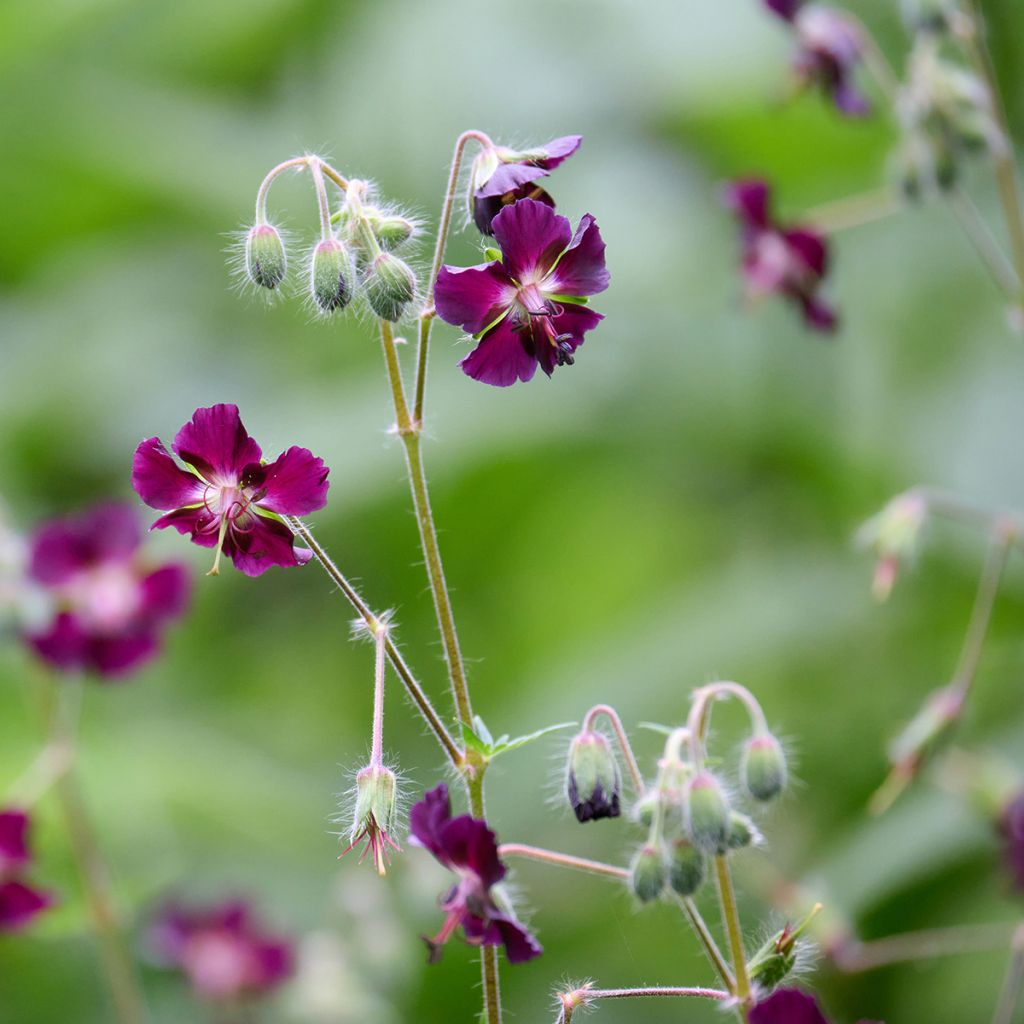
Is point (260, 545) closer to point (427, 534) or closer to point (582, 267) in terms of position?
point (427, 534)

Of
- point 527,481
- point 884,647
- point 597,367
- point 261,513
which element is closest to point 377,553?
point 527,481

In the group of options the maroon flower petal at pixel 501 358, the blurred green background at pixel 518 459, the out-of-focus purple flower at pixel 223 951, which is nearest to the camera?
the maroon flower petal at pixel 501 358

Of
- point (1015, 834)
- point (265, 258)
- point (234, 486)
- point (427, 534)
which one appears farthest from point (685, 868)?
point (1015, 834)

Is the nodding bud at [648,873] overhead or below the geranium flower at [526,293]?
below

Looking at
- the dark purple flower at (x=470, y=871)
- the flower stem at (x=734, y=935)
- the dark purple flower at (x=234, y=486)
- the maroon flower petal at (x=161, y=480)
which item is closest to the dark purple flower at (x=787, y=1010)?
the flower stem at (x=734, y=935)

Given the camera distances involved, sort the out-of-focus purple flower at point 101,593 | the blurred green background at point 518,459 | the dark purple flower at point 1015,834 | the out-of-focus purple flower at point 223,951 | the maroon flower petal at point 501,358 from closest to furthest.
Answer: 1. the maroon flower petal at point 501,358
2. the dark purple flower at point 1015,834
3. the out-of-focus purple flower at point 101,593
4. the out-of-focus purple flower at point 223,951
5. the blurred green background at point 518,459

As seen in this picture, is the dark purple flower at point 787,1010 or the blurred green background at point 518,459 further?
the blurred green background at point 518,459

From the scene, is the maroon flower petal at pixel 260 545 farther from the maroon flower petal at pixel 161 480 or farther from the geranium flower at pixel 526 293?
the geranium flower at pixel 526 293
